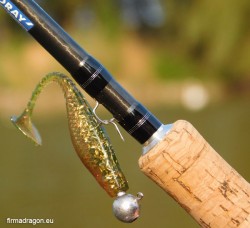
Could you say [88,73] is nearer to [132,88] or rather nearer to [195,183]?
[195,183]

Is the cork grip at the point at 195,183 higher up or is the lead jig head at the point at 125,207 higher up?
the cork grip at the point at 195,183

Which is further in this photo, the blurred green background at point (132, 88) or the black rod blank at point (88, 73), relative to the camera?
the blurred green background at point (132, 88)

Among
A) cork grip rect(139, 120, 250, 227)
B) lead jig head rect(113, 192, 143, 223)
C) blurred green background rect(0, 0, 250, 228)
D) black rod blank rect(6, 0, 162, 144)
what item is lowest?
lead jig head rect(113, 192, 143, 223)

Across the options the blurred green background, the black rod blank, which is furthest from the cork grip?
the blurred green background

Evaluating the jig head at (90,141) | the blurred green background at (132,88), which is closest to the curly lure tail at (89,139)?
the jig head at (90,141)

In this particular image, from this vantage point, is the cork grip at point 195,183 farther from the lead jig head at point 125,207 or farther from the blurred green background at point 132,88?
the blurred green background at point 132,88

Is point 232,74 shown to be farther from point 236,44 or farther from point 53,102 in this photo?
point 53,102

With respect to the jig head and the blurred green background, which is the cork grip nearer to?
the jig head

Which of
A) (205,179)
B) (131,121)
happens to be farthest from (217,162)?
(131,121)
